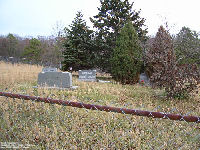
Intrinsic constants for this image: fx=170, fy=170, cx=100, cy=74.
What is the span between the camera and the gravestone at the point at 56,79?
27.7ft

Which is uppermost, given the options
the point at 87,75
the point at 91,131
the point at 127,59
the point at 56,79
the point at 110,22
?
the point at 110,22

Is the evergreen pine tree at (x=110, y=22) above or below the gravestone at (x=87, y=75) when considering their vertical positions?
above

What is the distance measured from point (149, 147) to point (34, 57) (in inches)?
1264

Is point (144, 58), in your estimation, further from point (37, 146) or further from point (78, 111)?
point (37, 146)

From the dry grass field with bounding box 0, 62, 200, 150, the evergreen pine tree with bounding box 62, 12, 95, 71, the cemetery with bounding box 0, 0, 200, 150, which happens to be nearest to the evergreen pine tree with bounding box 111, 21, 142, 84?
the cemetery with bounding box 0, 0, 200, 150

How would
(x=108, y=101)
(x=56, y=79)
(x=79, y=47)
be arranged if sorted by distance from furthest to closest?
(x=79, y=47)
(x=56, y=79)
(x=108, y=101)

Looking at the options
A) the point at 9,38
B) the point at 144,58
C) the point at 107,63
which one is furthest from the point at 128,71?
the point at 9,38

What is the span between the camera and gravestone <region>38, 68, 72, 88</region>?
8.45m

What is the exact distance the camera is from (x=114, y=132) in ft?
11.7

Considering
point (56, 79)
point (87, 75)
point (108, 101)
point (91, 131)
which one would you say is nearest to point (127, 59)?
point (87, 75)

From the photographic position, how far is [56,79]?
28.8 ft

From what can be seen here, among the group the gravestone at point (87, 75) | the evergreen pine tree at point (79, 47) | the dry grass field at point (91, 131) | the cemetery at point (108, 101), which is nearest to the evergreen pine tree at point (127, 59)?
the cemetery at point (108, 101)

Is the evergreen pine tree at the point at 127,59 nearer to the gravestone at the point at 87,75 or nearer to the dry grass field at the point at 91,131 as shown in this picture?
the gravestone at the point at 87,75

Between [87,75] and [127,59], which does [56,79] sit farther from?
[127,59]
